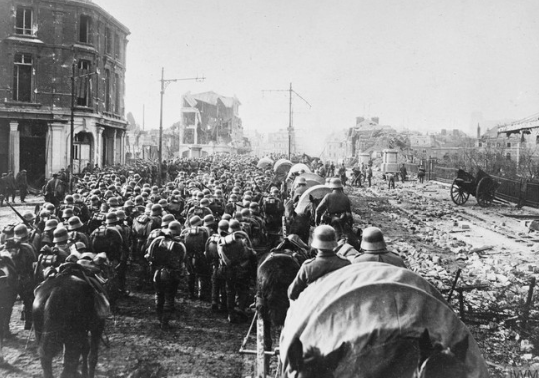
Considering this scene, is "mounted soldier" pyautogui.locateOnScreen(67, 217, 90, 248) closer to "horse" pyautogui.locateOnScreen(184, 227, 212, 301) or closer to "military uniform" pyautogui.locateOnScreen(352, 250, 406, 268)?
"horse" pyautogui.locateOnScreen(184, 227, 212, 301)

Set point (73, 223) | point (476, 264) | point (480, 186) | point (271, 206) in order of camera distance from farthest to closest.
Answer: point (480, 186) < point (271, 206) < point (476, 264) < point (73, 223)

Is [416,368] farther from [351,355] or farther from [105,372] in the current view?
[105,372]

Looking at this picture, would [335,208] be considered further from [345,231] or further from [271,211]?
[271,211]

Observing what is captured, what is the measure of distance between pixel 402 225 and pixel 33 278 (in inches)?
563

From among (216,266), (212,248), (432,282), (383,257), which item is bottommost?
(432,282)

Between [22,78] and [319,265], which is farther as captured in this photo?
[22,78]

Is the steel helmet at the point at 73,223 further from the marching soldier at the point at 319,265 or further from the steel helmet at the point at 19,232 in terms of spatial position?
the marching soldier at the point at 319,265

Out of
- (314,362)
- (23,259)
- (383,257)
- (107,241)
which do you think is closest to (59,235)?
(23,259)

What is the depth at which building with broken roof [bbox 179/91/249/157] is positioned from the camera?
268ft

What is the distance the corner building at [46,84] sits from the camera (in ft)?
96.1

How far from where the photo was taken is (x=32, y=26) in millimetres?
30000

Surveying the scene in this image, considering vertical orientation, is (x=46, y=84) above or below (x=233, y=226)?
above

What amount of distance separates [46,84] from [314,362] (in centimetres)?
3191

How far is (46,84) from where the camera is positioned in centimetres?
3031
